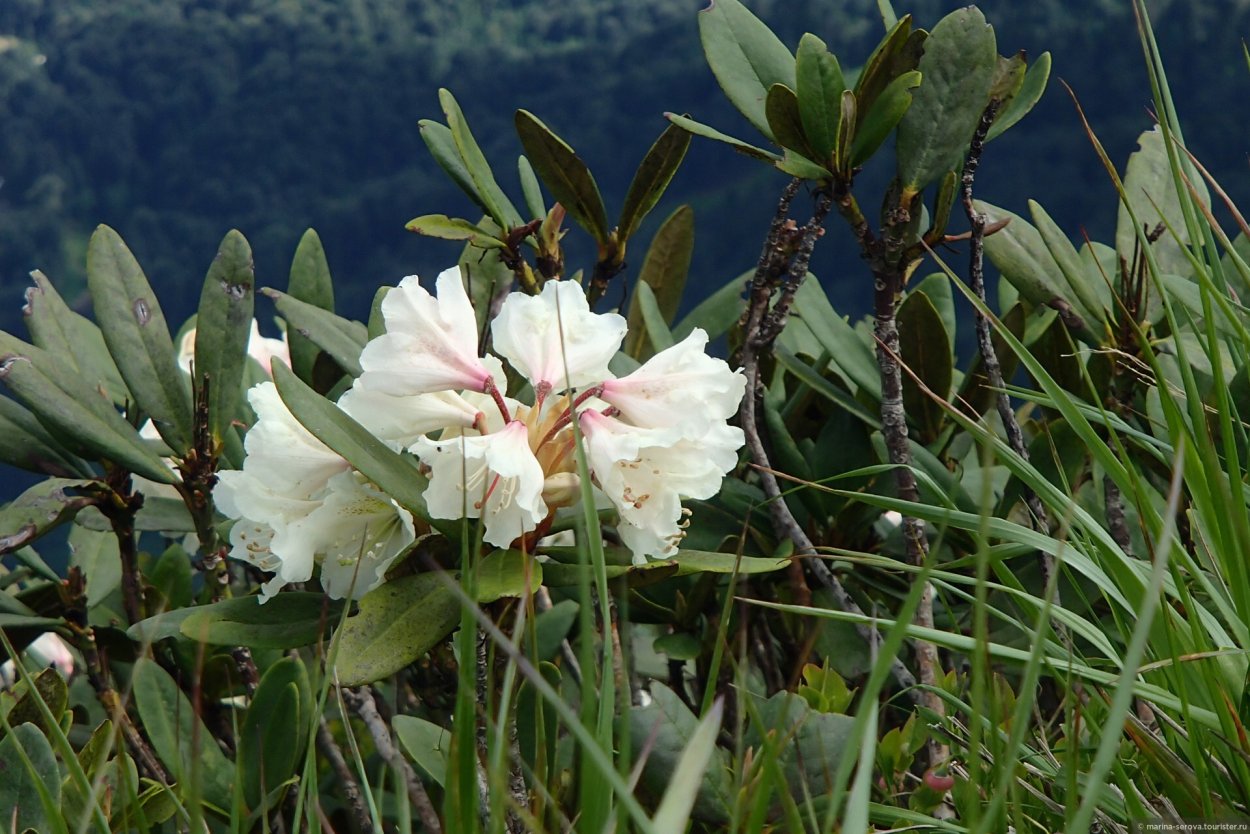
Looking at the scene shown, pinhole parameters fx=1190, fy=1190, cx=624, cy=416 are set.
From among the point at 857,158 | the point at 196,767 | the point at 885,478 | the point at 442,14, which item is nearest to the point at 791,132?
the point at 857,158

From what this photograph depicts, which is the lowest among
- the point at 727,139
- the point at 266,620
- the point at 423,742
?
the point at 423,742

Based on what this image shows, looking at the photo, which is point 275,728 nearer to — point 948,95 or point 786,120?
point 786,120

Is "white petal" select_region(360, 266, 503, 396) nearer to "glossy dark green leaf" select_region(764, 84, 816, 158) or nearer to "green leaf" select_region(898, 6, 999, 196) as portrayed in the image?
"glossy dark green leaf" select_region(764, 84, 816, 158)

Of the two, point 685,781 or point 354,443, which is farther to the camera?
point 354,443

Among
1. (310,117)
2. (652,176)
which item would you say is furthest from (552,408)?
(310,117)

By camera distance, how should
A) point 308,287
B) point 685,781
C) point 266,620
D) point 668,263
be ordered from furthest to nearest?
point 668,263 → point 308,287 → point 266,620 → point 685,781

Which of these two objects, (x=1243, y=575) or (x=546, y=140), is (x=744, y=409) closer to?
(x=546, y=140)
